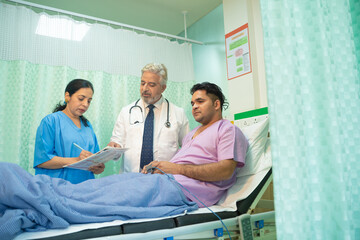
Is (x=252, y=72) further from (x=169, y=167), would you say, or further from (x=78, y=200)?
(x=78, y=200)

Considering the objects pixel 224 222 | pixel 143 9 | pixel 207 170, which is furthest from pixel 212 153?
pixel 143 9

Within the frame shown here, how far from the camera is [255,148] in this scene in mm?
1721

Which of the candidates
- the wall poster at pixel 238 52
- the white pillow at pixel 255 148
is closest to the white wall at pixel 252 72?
the wall poster at pixel 238 52

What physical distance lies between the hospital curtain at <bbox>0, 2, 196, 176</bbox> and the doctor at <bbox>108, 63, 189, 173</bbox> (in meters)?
0.58

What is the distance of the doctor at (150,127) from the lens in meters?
2.04

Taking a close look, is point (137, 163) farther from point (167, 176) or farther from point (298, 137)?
point (298, 137)

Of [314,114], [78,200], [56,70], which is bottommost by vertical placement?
[78,200]

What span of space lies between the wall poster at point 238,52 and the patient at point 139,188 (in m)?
0.73

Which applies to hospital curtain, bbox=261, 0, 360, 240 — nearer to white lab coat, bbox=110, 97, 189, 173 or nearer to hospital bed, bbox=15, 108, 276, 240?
hospital bed, bbox=15, 108, 276, 240

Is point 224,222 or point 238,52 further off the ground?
point 238,52

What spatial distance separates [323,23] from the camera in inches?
23.8

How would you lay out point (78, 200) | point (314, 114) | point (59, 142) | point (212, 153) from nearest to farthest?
point (314, 114)
point (78, 200)
point (212, 153)
point (59, 142)

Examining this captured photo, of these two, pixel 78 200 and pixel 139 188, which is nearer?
pixel 78 200

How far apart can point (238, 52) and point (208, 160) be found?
1298 mm
